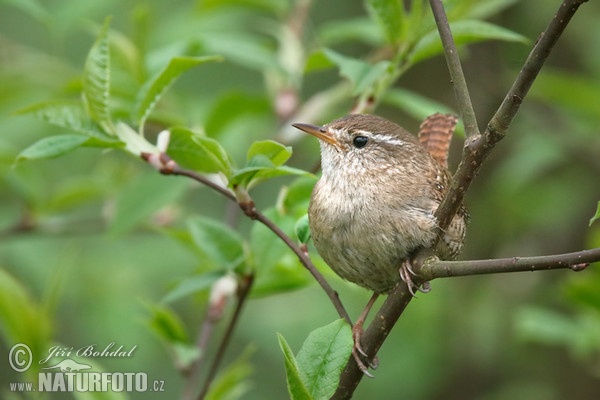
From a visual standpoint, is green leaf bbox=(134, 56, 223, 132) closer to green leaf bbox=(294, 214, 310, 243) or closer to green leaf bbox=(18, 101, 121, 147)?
green leaf bbox=(18, 101, 121, 147)

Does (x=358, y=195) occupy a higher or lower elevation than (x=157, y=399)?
higher

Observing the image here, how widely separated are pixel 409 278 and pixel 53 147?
3.22ft

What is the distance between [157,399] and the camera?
5480mm

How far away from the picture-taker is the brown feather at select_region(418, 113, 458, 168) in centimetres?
341

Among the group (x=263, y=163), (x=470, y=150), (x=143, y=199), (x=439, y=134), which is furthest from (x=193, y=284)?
(x=439, y=134)

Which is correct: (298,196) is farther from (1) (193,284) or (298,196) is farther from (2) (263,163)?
(2) (263,163)

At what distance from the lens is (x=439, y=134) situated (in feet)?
11.3

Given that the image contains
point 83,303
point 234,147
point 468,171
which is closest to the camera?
point 468,171

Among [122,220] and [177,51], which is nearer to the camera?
[122,220]

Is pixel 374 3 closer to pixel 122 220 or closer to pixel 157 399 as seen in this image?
pixel 122 220

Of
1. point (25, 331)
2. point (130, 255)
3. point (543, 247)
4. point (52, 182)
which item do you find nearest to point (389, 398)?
point (543, 247)

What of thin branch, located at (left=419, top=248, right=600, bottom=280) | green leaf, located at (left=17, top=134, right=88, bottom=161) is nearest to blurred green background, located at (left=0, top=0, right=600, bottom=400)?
green leaf, located at (left=17, top=134, right=88, bottom=161)

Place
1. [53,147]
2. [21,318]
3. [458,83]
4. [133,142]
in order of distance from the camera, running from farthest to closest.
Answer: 1. [21,318]
2. [133,142]
3. [53,147]
4. [458,83]

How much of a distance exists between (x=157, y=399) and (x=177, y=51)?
2867 millimetres
